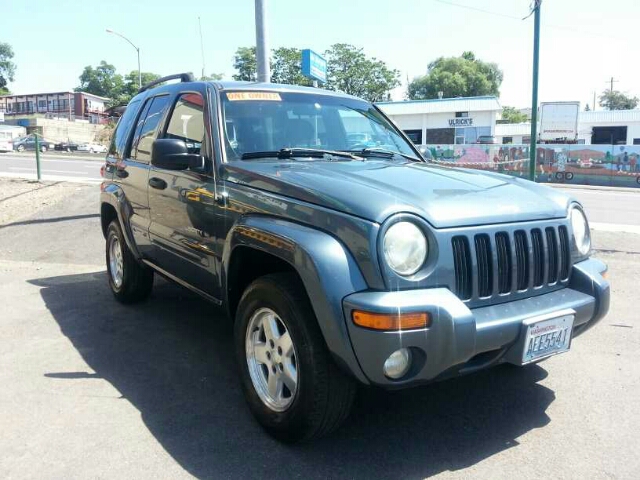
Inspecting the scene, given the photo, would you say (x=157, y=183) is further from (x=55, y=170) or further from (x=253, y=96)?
(x=55, y=170)

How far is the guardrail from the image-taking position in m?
25.9

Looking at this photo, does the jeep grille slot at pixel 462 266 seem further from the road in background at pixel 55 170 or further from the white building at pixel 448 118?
the white building at pixel 448 118

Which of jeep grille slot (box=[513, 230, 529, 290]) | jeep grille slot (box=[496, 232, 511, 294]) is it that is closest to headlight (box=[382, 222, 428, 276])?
jeep grille slot (box=[496, 232, 511, 294])

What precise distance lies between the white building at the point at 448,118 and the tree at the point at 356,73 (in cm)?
1685

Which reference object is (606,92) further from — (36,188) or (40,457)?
(40,457)

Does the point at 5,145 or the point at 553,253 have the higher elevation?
the point at 5,145

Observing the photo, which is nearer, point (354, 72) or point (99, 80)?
point (354, 72)

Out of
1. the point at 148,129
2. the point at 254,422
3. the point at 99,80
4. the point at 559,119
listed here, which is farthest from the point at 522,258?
the point at 99,80

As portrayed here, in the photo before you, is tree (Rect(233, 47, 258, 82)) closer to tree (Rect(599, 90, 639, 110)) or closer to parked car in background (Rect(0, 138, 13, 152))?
parked car in background (Rect(0, 138, 13, 152))

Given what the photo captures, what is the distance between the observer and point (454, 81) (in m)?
68.2

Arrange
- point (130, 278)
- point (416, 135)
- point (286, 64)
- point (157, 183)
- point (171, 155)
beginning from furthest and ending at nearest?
point (286, 64), point (416, 135), point (130, 278), point (157, 183), point (171, 155)

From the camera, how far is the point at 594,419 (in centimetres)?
322

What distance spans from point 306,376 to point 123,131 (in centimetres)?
369

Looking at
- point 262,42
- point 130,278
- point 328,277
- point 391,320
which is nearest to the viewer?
point 391,320
